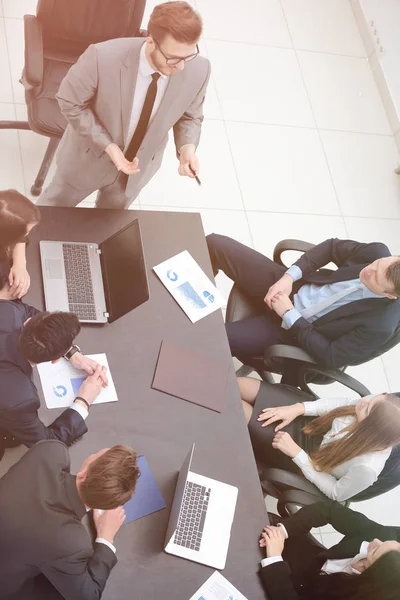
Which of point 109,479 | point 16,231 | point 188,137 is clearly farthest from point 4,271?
point 188,137

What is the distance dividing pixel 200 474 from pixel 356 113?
3495mm

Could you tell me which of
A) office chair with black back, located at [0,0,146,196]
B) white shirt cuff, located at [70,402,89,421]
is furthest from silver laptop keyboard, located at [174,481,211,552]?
office chair with black back, located at [0,0,146,196]

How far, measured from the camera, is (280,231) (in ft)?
13.5

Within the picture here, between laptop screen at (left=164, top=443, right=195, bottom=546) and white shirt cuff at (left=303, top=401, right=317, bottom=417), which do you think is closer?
laptop screen at (left=164, top=443, right=195, bottom=546)

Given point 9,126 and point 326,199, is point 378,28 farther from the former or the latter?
point 9,126

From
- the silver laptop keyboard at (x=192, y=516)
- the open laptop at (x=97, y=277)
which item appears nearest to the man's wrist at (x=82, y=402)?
the open laptop at (x=97, y=277)

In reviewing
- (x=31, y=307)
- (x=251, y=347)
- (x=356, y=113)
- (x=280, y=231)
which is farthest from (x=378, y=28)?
(x=31, y=307)

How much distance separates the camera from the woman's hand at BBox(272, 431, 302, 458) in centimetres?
266

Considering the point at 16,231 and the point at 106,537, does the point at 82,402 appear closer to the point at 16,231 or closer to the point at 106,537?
the point at 106,537

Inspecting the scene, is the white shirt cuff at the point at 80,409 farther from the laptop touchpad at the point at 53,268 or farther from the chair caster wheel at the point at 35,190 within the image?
the chair caster wheel at the point at 35,190

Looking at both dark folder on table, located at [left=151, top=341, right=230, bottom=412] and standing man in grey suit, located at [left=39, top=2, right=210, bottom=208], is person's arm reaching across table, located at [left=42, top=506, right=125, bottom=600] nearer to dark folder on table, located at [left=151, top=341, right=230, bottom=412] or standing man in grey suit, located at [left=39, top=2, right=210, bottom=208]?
dark folder on table, located at [left=151, top=341, right=230, bottom=412]

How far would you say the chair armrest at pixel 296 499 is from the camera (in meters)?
2.51

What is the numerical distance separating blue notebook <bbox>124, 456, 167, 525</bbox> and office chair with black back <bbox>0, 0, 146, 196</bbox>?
1.78 meters

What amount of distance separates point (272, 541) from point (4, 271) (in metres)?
1.40
